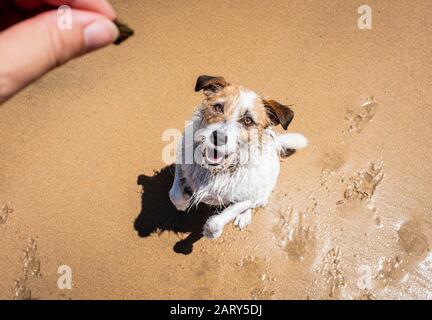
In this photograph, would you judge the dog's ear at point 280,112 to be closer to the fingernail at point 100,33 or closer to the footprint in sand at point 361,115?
the fingernail at point 100,33

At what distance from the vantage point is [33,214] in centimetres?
580

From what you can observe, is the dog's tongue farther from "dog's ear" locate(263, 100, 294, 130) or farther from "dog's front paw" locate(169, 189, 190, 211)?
"dog's front paw" locate(169, 189, 190, 211)

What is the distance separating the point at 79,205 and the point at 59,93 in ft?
5.78

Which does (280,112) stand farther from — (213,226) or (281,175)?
(281,175)

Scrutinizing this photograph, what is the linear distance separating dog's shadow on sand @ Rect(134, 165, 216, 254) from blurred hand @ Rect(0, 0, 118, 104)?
2956 millimetres

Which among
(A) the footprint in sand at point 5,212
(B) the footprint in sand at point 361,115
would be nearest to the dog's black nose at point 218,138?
(B) the footprint in sand at point 361,115

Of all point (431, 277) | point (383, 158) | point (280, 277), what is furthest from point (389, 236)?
point (280, 277)

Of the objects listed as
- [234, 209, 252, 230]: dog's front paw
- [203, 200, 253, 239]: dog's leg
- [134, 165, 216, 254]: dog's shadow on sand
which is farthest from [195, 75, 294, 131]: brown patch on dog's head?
[134, 165, 216, 254]: dog's shadow on sand

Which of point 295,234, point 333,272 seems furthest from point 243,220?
point 333,272

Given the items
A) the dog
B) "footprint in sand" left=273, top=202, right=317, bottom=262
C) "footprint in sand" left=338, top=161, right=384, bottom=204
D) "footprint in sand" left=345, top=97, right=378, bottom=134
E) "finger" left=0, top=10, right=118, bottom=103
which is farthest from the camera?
"footprint in sand" left=345, top=97, right=378, bottom=134

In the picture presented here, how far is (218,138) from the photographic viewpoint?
430 cm

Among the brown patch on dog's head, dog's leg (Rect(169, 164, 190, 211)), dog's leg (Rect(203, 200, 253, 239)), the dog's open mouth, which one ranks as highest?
the brown patch on dog's head

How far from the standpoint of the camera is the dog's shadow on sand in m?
5.88

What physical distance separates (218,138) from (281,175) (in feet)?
7.02
